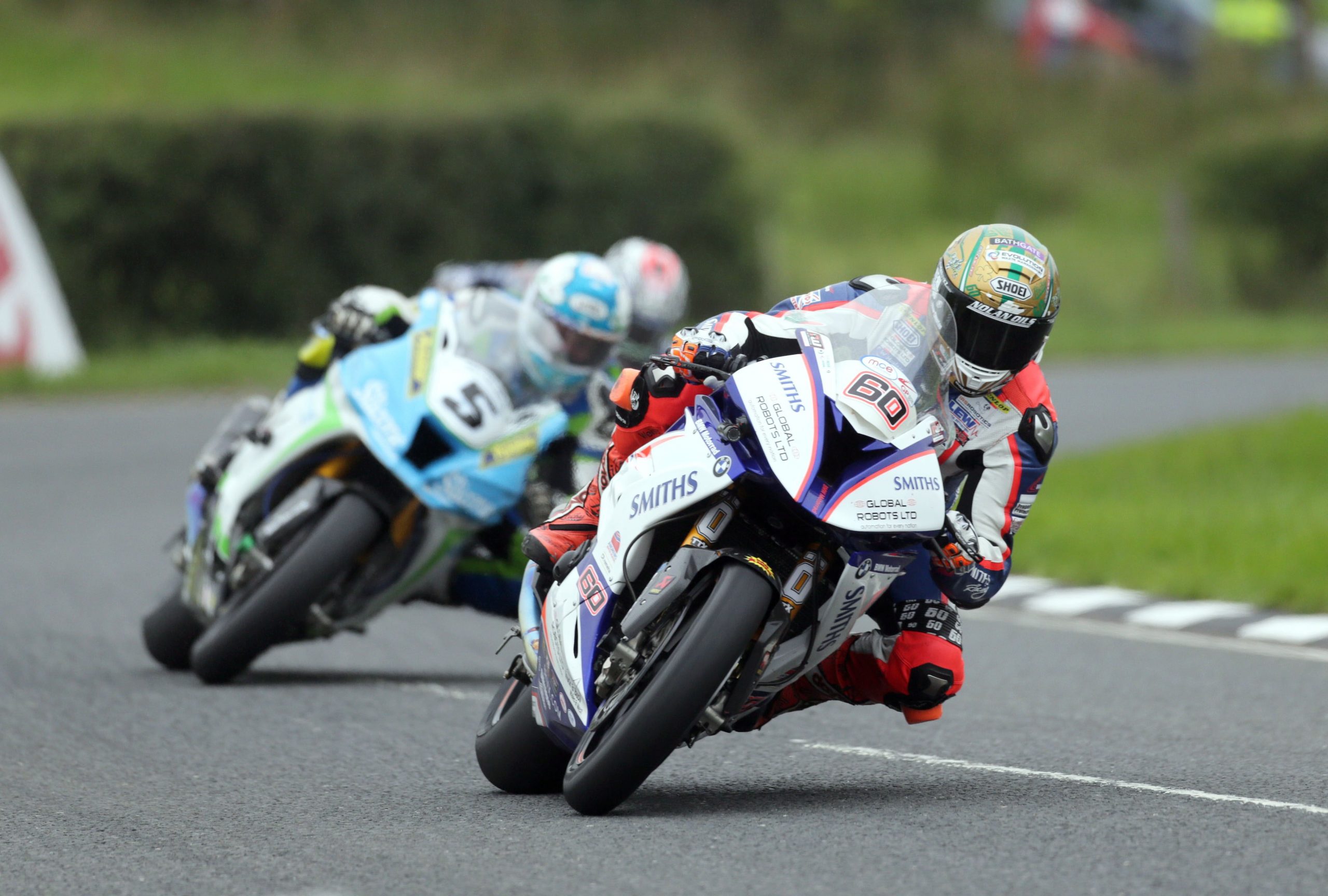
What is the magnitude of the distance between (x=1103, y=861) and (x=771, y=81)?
41287mm

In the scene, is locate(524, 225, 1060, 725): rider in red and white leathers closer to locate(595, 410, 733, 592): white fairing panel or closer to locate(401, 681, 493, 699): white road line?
locate(595, 410, 733, 592): white fairing panel

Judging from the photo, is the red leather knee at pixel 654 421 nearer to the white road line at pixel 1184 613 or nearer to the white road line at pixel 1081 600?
the white road line at pixel 1184 613

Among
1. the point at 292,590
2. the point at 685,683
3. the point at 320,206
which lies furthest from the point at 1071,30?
the point at 685,683

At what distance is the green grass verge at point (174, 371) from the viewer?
1912 cm

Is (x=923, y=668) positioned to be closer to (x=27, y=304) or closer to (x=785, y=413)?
(x=785, y=413)

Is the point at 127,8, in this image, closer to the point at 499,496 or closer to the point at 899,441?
the point at 499,496

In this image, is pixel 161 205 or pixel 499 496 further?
pixel 161 205

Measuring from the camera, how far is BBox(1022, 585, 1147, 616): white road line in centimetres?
1101

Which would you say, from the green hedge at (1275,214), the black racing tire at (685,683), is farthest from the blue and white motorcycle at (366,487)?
the green hedge at (1275,214)

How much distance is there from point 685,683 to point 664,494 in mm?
552

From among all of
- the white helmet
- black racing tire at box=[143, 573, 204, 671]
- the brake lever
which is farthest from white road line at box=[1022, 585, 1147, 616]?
the brake lever

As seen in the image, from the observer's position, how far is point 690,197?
85.9ft

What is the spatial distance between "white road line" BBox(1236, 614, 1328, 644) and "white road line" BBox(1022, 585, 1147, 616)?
35.3 inches

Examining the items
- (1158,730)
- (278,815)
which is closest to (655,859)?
(278,815)
